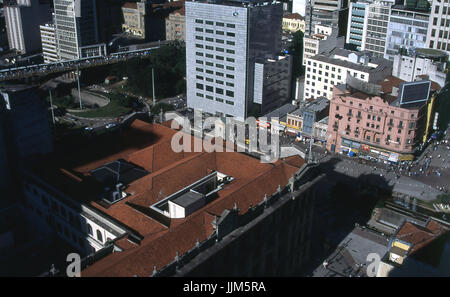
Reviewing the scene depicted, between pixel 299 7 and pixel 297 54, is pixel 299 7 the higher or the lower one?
the higher one

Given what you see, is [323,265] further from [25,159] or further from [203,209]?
[25,159]

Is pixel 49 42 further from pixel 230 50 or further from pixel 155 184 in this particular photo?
pixel 155 184

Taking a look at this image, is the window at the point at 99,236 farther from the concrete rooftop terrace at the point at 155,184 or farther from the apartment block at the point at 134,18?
the apartment block at the point at 134,18

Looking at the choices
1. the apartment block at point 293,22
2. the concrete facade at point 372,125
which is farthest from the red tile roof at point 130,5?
the concrete facade at point 372,125

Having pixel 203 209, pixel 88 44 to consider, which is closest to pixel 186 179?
pixel 203 209

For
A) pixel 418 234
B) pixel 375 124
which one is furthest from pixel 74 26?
pixel 418 234

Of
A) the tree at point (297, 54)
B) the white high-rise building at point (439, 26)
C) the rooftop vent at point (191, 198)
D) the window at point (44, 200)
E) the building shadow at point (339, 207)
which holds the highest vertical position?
the white high-rise building at point (439, 26)
